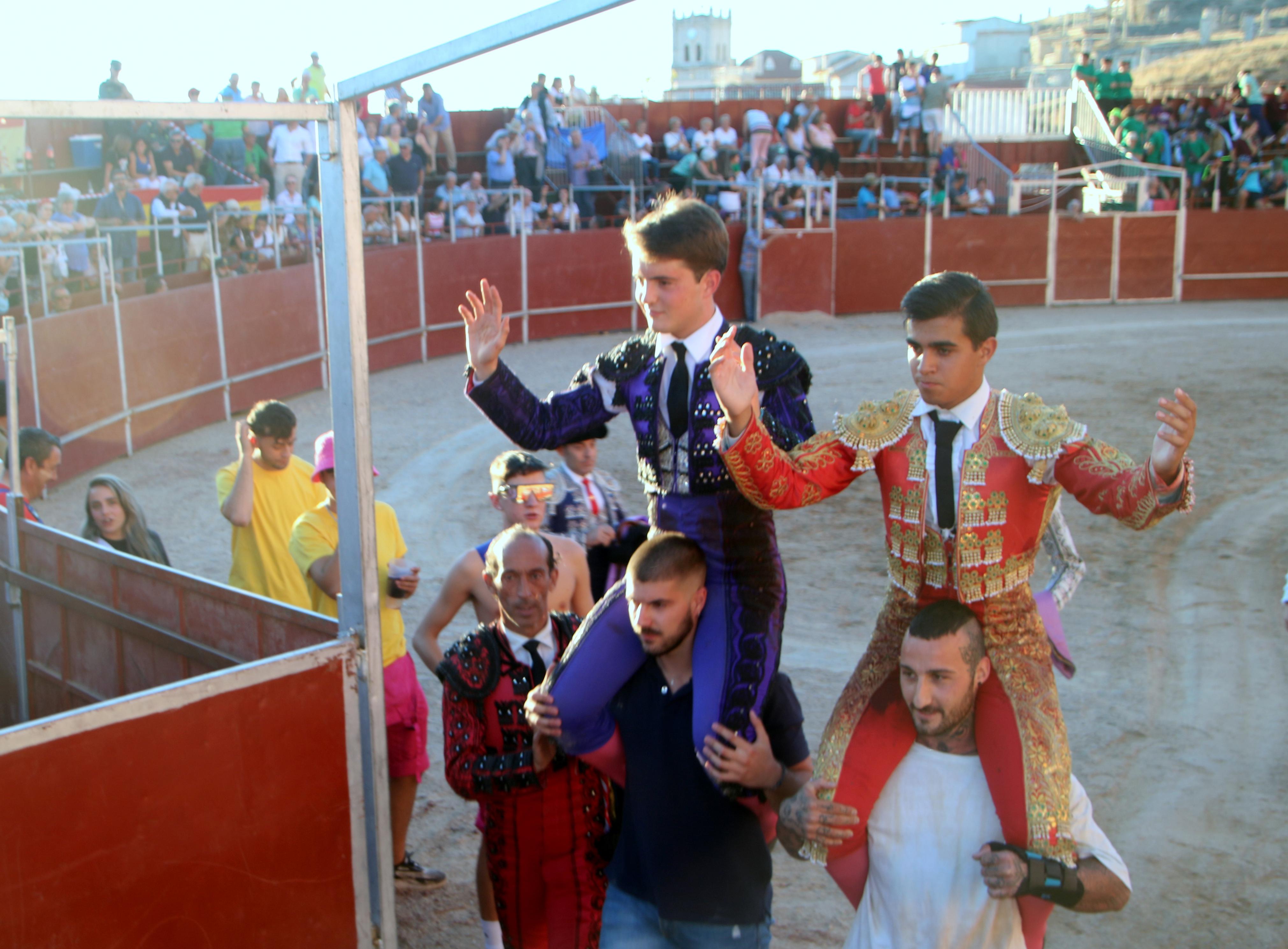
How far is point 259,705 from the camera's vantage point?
2.73 metres

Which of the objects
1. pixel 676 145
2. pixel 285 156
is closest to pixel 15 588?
pixel 285 156

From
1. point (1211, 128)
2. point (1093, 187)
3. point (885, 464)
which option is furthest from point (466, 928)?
point (1211, 128)

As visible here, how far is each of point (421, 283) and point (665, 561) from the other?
1194 centimetres

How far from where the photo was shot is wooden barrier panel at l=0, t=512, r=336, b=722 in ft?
10.4

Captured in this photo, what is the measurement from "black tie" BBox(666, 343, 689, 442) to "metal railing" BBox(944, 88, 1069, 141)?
78.3ft

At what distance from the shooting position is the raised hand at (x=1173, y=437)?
86.9 inches

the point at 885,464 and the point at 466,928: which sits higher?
the point at 885,464

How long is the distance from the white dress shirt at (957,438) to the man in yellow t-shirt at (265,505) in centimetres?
237

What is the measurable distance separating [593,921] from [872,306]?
624 inches

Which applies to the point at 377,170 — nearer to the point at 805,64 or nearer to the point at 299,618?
the point at 299,618

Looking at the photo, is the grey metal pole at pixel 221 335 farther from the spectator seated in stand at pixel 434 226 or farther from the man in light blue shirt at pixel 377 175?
the spectator seated in stand at pixel 434 226

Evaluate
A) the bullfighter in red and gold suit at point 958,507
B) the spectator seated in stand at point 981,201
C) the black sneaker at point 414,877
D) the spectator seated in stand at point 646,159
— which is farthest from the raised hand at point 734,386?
the spectator seated in stand at point 981,201

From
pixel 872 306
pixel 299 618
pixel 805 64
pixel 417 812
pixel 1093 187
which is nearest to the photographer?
pixel 299 618

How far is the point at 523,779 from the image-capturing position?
2.83 m
